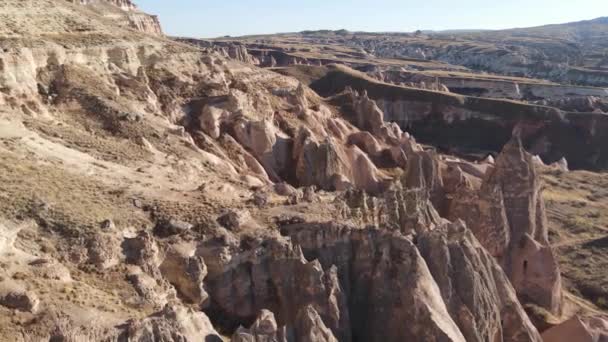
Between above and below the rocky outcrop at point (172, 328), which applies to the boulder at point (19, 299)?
above

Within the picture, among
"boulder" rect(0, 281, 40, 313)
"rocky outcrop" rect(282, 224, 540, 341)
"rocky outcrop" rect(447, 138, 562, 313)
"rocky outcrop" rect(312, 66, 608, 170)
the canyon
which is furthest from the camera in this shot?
"rocky outcrop" rect(312, 66, 608, 170)

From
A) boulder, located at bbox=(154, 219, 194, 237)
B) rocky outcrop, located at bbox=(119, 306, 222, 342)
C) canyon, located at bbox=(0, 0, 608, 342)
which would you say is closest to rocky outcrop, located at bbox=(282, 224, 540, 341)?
canyon, located at bbox=(0, 0, 608, 342)

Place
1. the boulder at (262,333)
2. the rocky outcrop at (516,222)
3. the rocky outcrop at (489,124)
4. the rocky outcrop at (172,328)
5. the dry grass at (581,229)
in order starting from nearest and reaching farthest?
the rocky outcrop at (172,328) → the boulder at (262,333) → the rocky outcrop at (516,222) → the dry grass at (581,229) → the rocky outcrop at (489,124)

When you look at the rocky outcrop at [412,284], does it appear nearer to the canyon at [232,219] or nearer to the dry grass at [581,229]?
the canyon at [232,219]

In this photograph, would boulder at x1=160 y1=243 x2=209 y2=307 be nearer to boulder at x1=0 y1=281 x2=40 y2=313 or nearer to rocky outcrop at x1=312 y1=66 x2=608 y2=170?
boulder at x1=0 y1=281 x2=40 y2=313

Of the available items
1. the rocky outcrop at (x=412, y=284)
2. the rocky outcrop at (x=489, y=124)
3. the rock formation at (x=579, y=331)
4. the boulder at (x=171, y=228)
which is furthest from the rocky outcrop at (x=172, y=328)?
the rocky outcrop at (x=489, y=124)

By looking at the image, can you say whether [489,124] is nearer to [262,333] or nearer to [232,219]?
[232,219]

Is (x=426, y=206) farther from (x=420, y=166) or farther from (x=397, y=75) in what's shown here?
(x=397, y=75)

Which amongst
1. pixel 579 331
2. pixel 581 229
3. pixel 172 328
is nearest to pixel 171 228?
pixel 172 328

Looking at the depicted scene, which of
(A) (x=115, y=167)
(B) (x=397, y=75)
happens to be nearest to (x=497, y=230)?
(A) (x=115, y=167)
